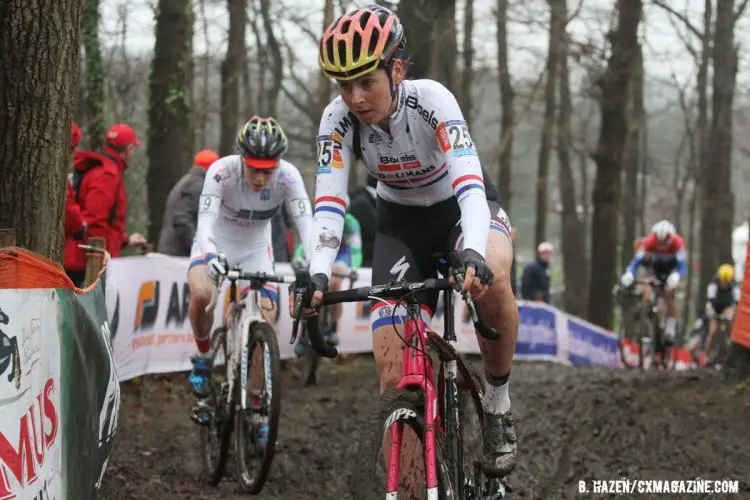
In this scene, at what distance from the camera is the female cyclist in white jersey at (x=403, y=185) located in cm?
443

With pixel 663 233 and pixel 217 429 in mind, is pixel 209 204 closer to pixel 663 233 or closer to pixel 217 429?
pixel 217 429

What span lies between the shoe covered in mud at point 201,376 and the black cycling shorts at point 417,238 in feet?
8.73

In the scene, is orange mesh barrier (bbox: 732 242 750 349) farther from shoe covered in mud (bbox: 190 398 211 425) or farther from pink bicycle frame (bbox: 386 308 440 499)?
pink bicycle frame (bbox: 386 308 440 499)

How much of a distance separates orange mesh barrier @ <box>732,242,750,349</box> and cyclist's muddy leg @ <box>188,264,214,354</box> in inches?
181

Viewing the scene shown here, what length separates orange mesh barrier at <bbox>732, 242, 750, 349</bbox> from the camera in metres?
8.68

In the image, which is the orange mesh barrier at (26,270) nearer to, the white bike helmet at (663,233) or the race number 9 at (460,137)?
the race number 9 at (460,137)

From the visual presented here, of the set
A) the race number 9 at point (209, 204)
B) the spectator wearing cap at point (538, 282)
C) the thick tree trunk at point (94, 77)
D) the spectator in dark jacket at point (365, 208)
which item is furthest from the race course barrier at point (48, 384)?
the spectator wearing cap at point (538, 282)

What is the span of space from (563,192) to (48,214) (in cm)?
2602

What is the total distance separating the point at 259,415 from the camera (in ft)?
21.5


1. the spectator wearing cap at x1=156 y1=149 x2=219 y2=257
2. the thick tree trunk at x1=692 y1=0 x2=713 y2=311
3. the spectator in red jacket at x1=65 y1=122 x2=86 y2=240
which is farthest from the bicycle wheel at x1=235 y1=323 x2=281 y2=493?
the thick tree trunk at x1=692 y1=0 x2=713 y2=311

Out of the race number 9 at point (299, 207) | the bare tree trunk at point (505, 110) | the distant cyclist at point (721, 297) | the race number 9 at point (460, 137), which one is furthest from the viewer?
the bare tree trunk at point (505, 110)

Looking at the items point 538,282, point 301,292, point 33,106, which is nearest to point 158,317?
Answer: point 33,106

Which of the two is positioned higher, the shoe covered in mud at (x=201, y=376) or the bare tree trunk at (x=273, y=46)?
the bare tree trunk at (x=273, y=46)

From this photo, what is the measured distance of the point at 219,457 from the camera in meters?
6.76
